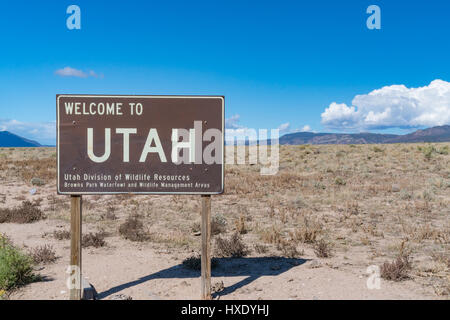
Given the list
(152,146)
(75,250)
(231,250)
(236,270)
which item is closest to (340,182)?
(231,250)

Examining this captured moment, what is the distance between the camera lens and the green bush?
5.74 m

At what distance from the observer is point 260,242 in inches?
355

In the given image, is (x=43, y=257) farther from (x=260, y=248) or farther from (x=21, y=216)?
(x=260, y=248)

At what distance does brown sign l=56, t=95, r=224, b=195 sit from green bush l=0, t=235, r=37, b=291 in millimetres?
1967

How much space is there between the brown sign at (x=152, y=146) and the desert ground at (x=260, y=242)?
6.31 feet

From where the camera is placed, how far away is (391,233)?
31.9 feet

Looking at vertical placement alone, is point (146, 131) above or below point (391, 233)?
above

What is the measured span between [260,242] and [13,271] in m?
5.56

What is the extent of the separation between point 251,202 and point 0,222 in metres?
8.93

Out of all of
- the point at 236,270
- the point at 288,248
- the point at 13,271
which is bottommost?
the point at 236,270

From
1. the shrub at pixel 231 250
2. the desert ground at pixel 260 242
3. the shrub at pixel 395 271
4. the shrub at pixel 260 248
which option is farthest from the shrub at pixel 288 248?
the shrub at pixel 395 271

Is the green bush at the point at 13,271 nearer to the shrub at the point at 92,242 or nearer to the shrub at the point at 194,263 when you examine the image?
the shrub at the point at 92,242
